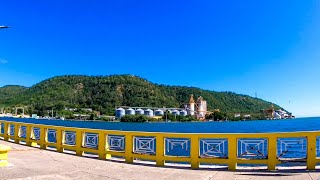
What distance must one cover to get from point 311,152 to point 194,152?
3705 mm

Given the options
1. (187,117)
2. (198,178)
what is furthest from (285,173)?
(187,117)

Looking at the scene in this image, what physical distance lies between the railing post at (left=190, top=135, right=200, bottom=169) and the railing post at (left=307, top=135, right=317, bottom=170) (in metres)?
3.52

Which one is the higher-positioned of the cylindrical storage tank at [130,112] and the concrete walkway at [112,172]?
the concrete walkway at [112,172]

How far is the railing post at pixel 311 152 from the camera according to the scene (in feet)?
32.0

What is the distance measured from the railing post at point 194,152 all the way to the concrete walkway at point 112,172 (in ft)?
1.11

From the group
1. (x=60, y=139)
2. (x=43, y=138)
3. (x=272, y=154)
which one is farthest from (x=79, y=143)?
(x=272, y=154)

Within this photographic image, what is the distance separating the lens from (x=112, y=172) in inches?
393

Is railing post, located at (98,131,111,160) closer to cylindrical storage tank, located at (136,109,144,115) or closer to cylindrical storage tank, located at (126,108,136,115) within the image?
cylindrical storage tank, located at (136,109,144,115)

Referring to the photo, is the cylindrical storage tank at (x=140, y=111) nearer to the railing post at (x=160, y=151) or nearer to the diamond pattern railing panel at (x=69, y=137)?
the diamond pattern railing panel at (x=69, y=137)

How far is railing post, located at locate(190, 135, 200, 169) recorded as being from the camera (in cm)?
1088

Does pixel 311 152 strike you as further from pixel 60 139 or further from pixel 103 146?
pixel 60 139

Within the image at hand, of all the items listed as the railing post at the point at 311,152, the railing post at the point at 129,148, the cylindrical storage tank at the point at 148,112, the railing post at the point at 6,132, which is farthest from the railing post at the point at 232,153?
the cylindrical storage tank at the point at 148,112

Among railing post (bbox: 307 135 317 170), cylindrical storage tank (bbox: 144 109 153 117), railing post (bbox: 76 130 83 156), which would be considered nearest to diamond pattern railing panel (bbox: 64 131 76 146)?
railing post (bbox: 76 130 83 156)

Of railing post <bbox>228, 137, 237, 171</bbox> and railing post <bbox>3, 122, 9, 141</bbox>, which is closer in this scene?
railing post <bbox>228, 137, 237, 171</bbox>
